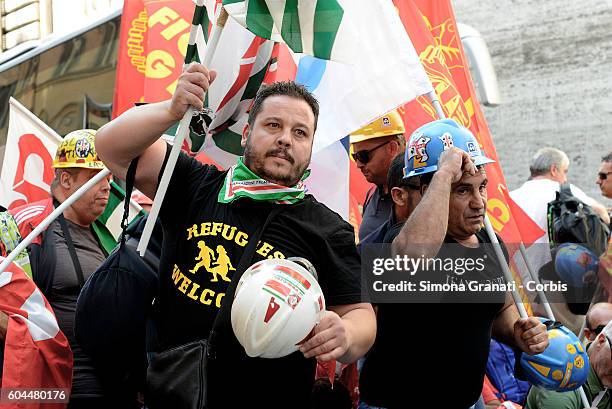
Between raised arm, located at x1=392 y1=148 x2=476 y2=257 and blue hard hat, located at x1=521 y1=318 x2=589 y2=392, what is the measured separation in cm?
67

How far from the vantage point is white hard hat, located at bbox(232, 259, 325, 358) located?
9.64 ft

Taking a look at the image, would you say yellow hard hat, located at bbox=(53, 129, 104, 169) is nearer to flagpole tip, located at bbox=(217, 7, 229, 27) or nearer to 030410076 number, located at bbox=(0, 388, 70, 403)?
030410076 number, located at bbox=(0, 388, 70, 403)

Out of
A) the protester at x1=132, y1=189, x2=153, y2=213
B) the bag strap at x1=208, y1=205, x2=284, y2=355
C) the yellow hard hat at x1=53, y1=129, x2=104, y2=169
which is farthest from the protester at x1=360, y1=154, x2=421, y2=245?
the protester at x1=132, y1=189, x2=153, y2=213

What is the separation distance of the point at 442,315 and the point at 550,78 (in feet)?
53.6

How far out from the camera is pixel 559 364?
3.95m

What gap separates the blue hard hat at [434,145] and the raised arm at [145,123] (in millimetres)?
1042

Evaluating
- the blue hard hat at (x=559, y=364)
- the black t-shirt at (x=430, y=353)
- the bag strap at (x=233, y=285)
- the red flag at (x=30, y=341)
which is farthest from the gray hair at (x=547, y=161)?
the bag strap at (x=233, y=285)

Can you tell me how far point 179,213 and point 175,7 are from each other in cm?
373

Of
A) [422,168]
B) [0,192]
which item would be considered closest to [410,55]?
[422,168]

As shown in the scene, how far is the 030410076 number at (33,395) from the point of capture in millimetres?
4531

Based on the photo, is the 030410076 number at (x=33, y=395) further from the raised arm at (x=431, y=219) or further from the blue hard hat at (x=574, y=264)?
the blue hard hat at (x=574, y=264)

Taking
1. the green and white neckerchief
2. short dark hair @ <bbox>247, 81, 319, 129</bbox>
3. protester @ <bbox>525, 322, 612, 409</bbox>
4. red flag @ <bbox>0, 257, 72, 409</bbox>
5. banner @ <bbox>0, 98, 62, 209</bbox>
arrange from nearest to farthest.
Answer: the green and white neckerchief
short dark hair @ <bbox>247, 81, 319, 129</bbox>
protester @ <bbox>525, 322, 612, 409</bbox>
red flag @ <bbox>0, 257, 72, 409</bbox>
banner @ <bbox>0, 98, 62, 209</bbox>

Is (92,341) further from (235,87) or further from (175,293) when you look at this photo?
(235,87)

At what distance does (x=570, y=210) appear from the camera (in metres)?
6.69
